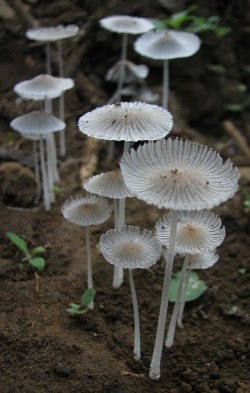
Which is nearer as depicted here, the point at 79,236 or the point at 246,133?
the point at 79,236

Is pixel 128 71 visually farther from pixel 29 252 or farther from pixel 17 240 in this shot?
pixel 17 240

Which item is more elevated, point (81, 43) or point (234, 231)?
point (81, 43)

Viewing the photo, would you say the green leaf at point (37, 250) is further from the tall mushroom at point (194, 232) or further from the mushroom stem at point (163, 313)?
the mushroom stem at point (163, 313)

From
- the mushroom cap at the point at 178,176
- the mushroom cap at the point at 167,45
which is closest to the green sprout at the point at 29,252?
the mushroom cap at the point at 178,176

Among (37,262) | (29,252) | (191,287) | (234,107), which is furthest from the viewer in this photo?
(234,107)

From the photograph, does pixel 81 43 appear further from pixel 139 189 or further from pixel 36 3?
pixel 139 189

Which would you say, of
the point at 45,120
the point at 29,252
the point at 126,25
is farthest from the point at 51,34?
the point at 29,252

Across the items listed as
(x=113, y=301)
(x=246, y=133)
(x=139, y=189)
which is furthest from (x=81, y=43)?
(x=139, y=189)

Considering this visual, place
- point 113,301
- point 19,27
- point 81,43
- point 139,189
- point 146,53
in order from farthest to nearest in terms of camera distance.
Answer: point 81,43, point 19,27, point 146,53, point 113,301, point 139,189
